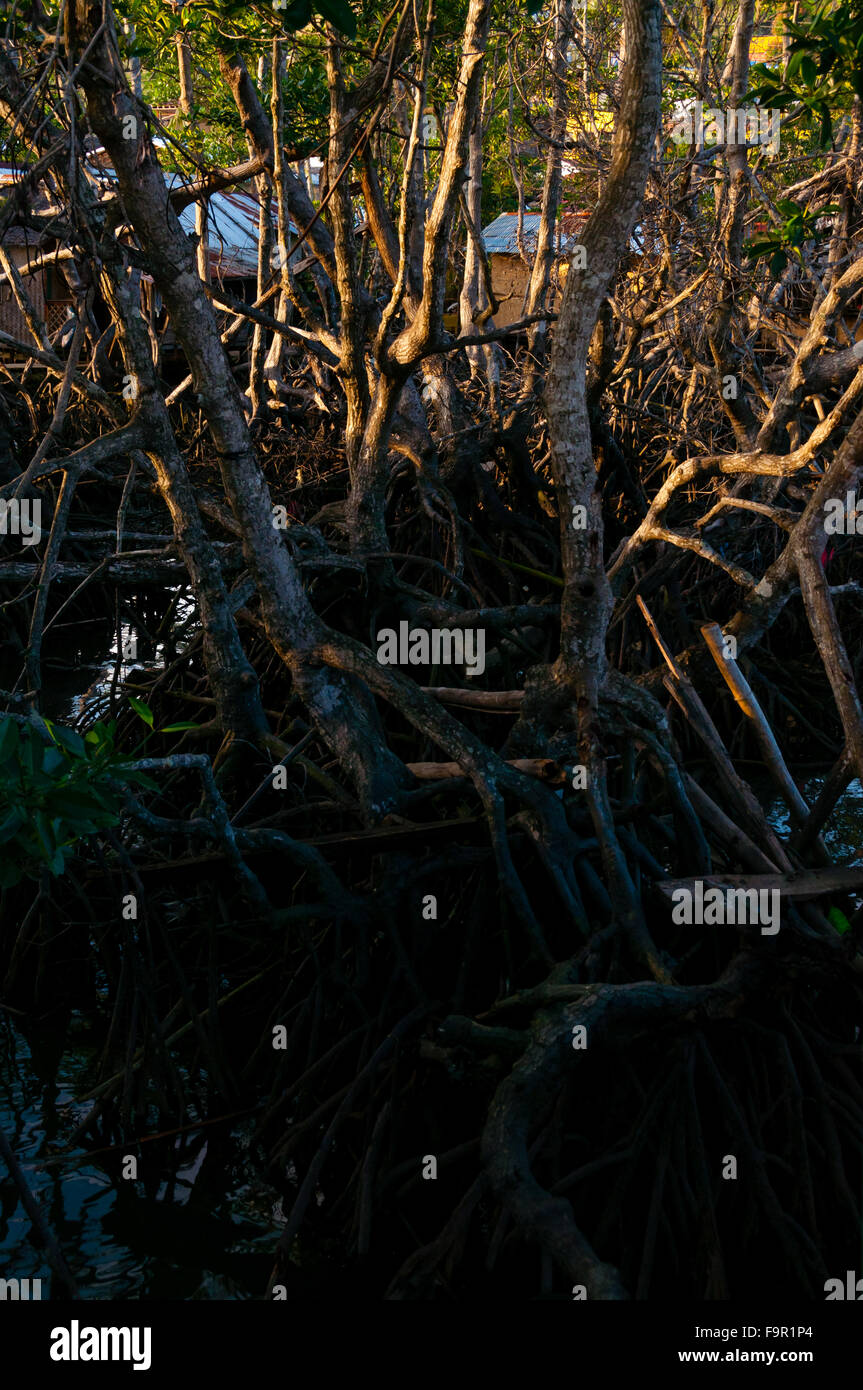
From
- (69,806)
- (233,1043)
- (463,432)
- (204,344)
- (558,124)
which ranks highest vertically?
(558,124)

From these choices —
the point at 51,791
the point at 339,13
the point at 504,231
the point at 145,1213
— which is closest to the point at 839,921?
the point at 145,1213

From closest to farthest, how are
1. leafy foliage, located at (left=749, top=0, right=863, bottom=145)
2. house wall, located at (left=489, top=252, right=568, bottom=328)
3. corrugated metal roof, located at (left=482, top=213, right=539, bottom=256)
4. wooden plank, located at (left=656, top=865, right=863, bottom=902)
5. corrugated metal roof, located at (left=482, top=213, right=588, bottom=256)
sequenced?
leafy foliage, located at (left=749, top=0, right=863, bottom=145) → wooden plank, located at (left=656, top=865, right=863, bottom=902) → corrugated metal roof, located at (left=482, top=213, right=588, bottom=256) → corrugated metal roof, located at (left=482, top=213, right=539, bottom=256) → house wall, located at (left=489, top=252, right=568, bottom=328)

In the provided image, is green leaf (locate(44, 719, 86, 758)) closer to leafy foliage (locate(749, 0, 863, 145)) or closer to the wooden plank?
the wooden plank

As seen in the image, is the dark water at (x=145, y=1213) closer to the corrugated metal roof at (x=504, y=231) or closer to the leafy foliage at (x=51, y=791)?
the leafy foliage at (x=51, y=791)

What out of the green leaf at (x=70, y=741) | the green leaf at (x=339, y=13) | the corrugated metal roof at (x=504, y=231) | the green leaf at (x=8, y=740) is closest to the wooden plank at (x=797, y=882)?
the green leaf at (x=70, y=741)

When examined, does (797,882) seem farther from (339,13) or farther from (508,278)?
(508,278)

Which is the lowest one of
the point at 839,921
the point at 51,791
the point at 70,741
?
the point at 839,921

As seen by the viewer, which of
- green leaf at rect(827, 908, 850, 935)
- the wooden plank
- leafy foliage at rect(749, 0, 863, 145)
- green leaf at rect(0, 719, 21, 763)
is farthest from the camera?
green leaf at rect(827, 908, 850, 935)

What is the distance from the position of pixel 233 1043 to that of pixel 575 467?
2.75 meters

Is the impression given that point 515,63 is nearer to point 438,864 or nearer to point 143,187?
point 143,187

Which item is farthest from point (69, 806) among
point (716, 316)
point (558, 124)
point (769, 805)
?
point (558, 124)

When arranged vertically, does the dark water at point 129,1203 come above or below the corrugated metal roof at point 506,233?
below

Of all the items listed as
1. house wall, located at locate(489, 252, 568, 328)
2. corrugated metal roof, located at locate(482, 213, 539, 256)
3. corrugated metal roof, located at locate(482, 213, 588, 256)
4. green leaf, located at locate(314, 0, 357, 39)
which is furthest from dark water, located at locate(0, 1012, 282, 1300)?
house wall, located at locate(489, 252, 568, 328)

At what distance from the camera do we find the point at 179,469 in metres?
4.94
